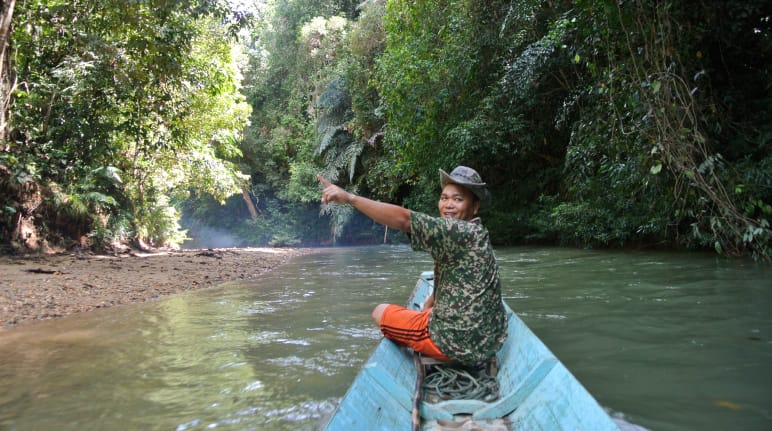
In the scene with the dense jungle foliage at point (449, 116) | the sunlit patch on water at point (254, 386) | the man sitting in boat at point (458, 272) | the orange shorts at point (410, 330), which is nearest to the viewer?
the man sitting in boat at point (458, 272)

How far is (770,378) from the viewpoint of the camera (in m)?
3.13

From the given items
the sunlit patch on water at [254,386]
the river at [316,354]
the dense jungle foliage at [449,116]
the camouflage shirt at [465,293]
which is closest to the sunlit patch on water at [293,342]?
the river at [316,354]

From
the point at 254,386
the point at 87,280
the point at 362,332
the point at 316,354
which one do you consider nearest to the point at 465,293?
the point at 254,386

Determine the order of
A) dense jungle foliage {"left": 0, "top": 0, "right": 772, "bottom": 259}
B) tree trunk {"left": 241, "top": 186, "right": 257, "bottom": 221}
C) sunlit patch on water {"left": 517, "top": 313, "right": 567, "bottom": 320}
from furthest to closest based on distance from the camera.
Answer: tree trunk {"left": 241, "top": 186, "right": 257, "bottom": 221} → sunlit patch on water {"left": 517, "top": 313, "right": 567, "bottom": 320} → dense jungle foliage {"left": 0, "top": 0, "right": 772, "bottom": 259}

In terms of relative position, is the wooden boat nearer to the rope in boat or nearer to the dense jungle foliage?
the rope in boat

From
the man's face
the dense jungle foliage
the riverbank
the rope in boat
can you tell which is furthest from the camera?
the riverbank

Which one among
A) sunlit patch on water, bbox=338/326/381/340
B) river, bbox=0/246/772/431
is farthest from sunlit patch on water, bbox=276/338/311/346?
sunlit patch on water, bbox=338/326/381/340

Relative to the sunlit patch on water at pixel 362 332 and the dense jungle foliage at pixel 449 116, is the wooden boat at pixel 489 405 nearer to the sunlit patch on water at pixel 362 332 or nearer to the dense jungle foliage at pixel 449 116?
the sunlit patch on water at pixel 362 332

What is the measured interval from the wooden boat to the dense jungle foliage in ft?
7.15

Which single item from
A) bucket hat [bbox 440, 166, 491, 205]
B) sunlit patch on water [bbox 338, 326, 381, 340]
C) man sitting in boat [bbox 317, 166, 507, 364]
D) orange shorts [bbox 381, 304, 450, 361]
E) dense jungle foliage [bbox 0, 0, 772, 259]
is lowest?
sunlit patch on water [bbox 338, 326, 381, 340]

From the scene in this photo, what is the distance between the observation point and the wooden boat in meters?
2.22

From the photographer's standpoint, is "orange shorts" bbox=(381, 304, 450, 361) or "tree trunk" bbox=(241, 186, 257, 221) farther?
"tree trunk" bbox=(241, 186, 257, 221)

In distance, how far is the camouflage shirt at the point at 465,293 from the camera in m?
2.84

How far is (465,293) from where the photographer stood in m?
2.95
